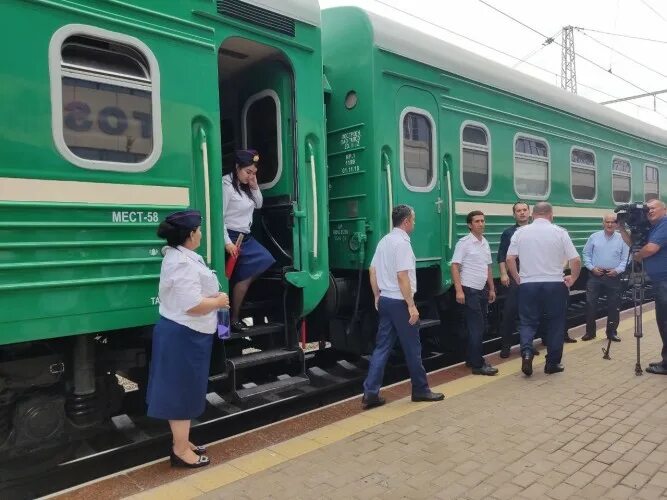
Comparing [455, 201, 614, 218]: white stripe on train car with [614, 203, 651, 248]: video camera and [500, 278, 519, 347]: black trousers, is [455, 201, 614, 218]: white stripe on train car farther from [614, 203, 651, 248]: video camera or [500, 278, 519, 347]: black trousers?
[614, 203, 651, 248]: video camera

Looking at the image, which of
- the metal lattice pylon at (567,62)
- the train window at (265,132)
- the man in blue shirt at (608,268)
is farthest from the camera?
the metal lattice pylon at (567,62)

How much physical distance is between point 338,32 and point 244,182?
215cm

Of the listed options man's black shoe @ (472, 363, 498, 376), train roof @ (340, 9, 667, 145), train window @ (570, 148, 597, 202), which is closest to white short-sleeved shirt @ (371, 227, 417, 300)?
man's black shoe @ (472, 363, 498, 376)

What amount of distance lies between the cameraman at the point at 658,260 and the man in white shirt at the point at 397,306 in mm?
2499

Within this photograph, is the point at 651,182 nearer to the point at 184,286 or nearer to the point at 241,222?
the point at 241,222

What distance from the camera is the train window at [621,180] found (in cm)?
944

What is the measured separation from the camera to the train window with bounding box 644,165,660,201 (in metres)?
10.6

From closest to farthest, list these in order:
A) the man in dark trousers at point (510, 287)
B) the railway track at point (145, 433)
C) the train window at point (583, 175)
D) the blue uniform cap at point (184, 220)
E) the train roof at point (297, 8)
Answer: the blue uniform cap at point (184, 220)
the railway track at point (145, 433)
the train roof at point (297, 8)
the man in dark trousers at point (510, 287)
the train window at point (583, 175)

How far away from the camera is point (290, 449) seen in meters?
3.70

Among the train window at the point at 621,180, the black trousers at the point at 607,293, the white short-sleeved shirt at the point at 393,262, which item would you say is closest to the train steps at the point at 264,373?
the white short-sleeved shirt at the point at 393,262

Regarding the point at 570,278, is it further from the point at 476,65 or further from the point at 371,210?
the point at 476,65

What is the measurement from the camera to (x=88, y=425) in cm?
373

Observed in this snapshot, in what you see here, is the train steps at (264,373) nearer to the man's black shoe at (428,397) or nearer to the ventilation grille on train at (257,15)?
the man's black shoe at (428,397)

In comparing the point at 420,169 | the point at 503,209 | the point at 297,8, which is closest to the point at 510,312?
the point at 503,209
